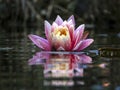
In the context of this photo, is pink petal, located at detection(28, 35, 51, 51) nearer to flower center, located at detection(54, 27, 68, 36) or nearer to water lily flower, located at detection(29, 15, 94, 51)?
water lily flower, located at detection(29, 15, 94, 51)

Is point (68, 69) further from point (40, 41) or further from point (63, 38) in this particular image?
point (40, 41)

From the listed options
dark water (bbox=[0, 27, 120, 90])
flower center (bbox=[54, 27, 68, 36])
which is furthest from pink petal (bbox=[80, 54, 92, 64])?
flower center (bbox=[54, 27, 68, 36])

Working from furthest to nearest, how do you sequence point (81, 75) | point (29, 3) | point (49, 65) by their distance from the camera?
point (29, 3) → point (49, 65) → point (81, 75)

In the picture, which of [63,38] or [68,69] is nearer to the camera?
[68,69]

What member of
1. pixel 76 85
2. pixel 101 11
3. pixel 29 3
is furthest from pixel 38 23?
pixel 76 85

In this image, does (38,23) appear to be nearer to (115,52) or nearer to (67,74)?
(115,52)

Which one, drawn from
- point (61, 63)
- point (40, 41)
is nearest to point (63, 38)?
point (40, 41)
